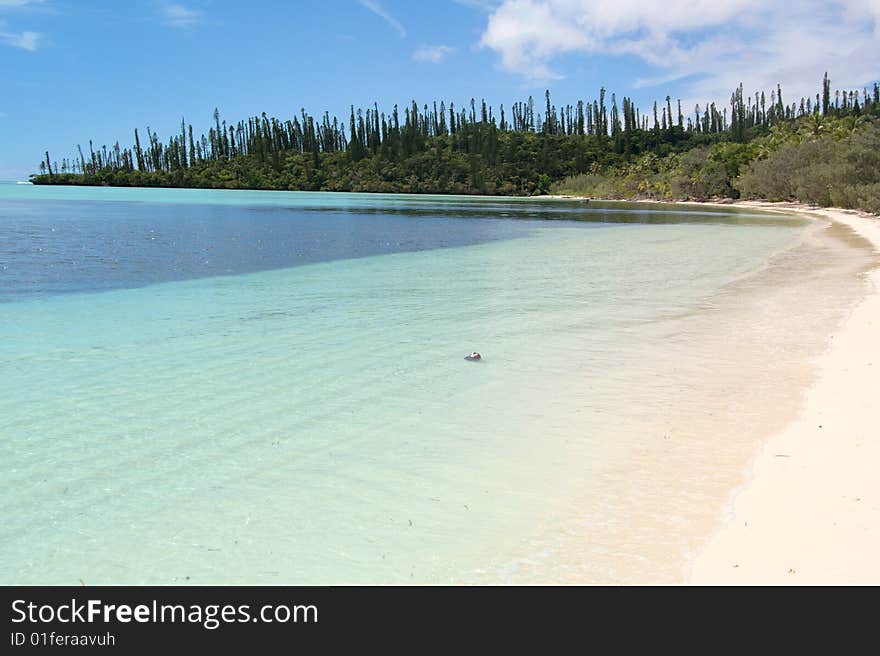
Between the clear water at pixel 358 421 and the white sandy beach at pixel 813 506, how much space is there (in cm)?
27

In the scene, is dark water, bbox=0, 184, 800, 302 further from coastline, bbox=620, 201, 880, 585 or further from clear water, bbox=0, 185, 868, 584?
coastline, bbox=620, 201, 880, 585

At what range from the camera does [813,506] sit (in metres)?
4.85

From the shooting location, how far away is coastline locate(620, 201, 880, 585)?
4078mm

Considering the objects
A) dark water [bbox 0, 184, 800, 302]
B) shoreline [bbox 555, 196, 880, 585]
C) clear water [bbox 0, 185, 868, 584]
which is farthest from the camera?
dark water [bbox 0, 184, 800, 302]

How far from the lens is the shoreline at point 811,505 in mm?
4078

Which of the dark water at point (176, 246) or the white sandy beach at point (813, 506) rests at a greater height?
the dark water at point (176, 246)

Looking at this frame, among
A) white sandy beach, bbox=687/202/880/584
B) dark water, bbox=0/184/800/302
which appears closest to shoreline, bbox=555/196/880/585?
white sandy beach, bbox=687/202/880/584

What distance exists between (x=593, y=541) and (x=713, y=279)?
1509 centimetres

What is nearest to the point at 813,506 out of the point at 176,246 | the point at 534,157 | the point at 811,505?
the point at 811,505

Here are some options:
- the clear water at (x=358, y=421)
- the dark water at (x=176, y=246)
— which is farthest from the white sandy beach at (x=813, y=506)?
the dark water at (x=176, y=246)

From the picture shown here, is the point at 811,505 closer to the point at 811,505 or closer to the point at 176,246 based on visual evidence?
the point at 811,505

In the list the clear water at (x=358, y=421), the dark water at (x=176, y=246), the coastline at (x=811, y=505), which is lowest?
the coastline at (x=811, y=505)

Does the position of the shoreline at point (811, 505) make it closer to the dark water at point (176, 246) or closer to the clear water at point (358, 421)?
the clear water at point (358, 421)
